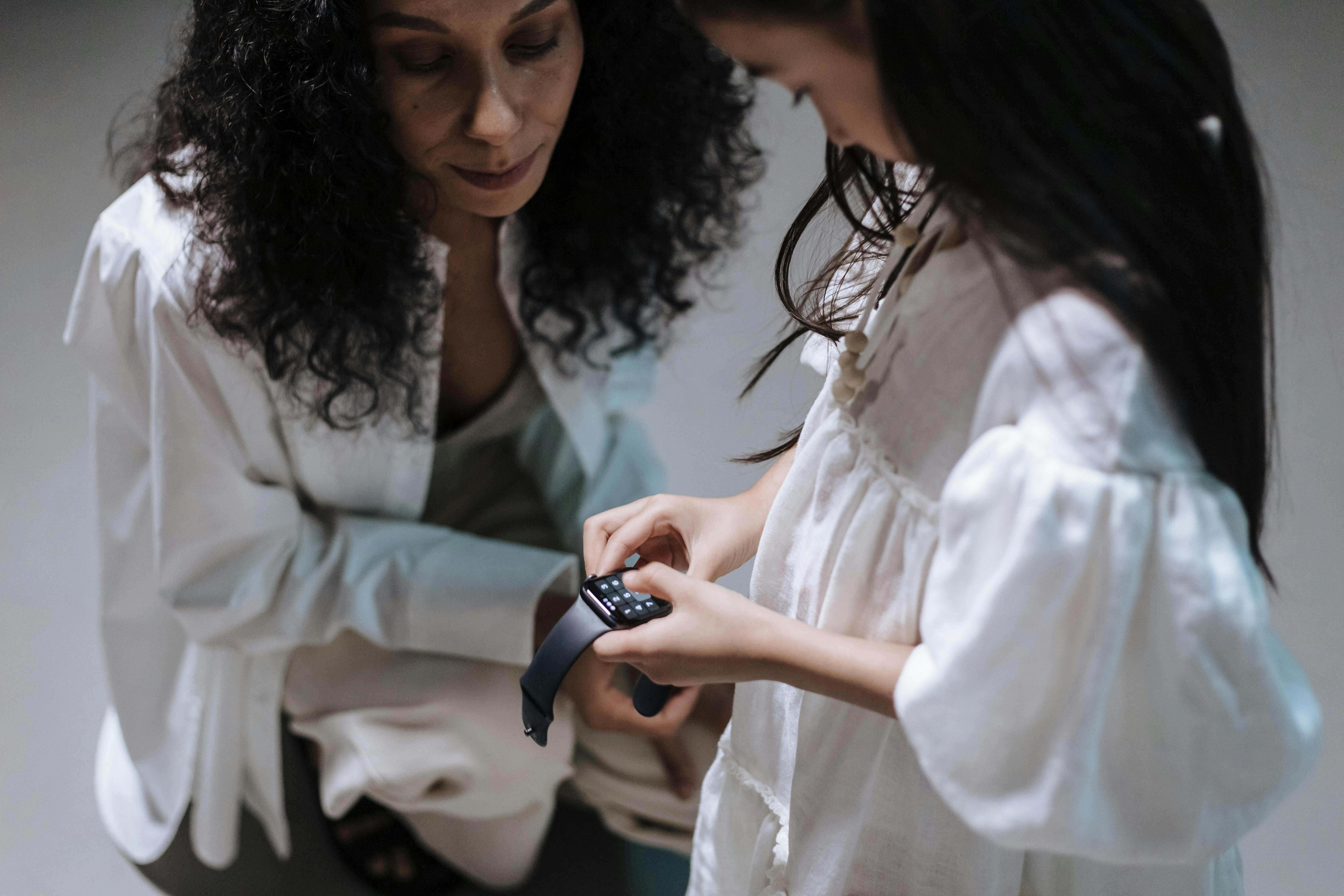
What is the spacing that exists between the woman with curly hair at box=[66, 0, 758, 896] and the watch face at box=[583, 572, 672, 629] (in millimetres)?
411

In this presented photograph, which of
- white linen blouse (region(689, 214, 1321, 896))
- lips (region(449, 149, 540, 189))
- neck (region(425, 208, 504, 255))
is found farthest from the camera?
neck (region(425, 208, 504, 255))

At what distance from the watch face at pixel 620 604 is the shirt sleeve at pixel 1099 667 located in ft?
0.59

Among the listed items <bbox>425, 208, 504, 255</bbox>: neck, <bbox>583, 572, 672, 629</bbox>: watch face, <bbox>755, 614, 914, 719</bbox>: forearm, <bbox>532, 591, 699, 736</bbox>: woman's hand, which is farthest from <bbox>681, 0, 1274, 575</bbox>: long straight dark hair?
<bbox>532, 591, 699, 736</bbox>: woman's hand

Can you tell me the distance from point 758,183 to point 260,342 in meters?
1.04

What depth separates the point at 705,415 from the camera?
1.66 meters

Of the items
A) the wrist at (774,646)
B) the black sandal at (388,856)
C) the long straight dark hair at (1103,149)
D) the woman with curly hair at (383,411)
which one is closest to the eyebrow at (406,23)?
the woman with curly hair at (383,411)

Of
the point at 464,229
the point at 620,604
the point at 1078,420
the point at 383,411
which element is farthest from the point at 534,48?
the point at 1078,420

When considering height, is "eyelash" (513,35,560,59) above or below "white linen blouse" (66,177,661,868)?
above

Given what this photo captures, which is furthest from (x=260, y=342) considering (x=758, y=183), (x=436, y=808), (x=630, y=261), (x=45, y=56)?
(x=45, y=56)

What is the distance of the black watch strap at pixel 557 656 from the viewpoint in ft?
2.02

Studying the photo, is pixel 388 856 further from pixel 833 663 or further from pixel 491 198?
pixel 833 663

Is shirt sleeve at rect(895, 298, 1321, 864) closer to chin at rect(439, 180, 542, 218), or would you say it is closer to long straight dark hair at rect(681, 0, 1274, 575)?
long straight dark hair at rect(681, 0, 1274, 575)

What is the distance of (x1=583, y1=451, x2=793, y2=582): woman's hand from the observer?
72cm

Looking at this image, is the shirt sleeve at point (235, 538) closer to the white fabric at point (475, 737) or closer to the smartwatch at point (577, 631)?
the white fabric at point (475, 737)
